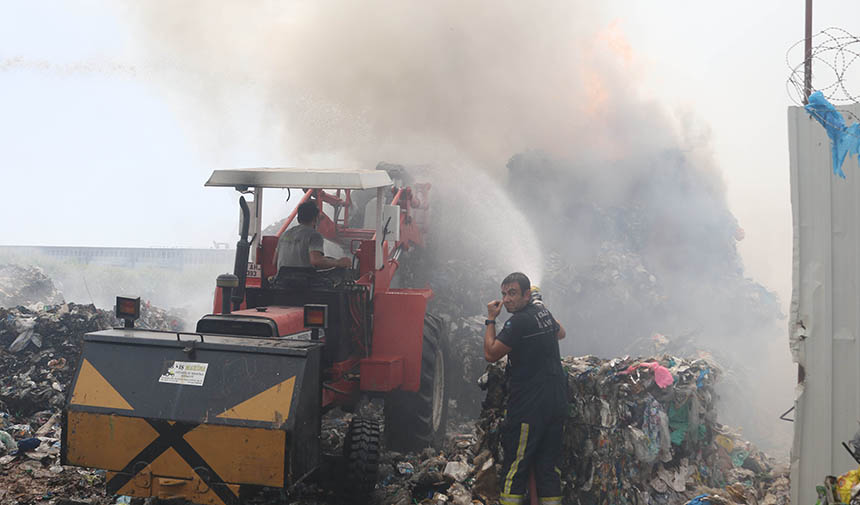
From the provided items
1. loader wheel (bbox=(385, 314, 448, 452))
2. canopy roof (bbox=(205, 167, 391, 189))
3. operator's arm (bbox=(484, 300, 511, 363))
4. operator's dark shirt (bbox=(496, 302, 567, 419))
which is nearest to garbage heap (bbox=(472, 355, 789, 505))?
operator's dark shirt (bbox=(496, 302, 567, 419))

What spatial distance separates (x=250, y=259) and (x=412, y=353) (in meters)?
1.71

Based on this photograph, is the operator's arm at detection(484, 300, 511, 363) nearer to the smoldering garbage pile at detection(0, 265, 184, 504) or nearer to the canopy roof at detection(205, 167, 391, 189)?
the canopy roof at detection(205, 167, 391, 189)

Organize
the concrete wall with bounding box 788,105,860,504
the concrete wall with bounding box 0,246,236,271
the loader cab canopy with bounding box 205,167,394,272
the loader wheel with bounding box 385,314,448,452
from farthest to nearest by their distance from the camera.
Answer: the concrete wall with bounding box 0,246,236,271, the loader wheel with bounding box 385,314,448,452, the loader cab canopy with bounding box 205,167,394,272, the concrete wall with bounding box 788,105,860,504

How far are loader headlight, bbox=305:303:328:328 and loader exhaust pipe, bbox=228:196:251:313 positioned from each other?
3.63 ft

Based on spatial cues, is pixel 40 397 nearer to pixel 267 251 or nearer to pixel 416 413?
pixel 267 251

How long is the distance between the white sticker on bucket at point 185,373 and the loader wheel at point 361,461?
51.0 inches

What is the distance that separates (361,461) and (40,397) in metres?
4.57

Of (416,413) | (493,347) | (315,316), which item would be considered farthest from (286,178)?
(416,413)

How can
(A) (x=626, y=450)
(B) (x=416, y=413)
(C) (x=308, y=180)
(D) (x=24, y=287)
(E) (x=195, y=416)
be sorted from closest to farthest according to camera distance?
(E) (x=195, y=416) < (A) (x=626, y=450) < (C) (x=308, y=180) < (B) (x=416, y=413) < (D) (x=24, y=287)

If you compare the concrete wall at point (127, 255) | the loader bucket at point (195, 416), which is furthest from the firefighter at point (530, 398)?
the concrete wall at point (127, 255)

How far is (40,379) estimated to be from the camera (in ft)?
24.9

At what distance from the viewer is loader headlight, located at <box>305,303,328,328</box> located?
4.18 metres

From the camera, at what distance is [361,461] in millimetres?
4602

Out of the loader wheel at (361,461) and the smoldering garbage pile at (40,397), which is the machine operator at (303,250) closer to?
the loader wheel at (361,461)
